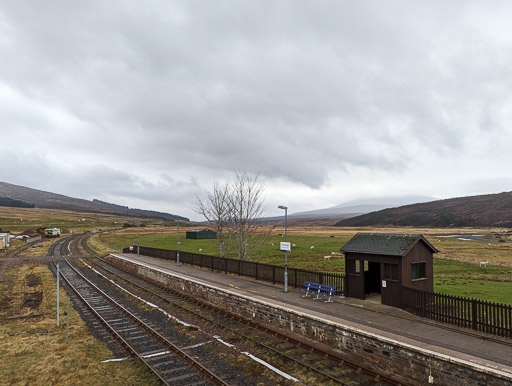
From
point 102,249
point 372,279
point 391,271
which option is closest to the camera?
point 391,271

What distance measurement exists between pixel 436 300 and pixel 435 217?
684 feet

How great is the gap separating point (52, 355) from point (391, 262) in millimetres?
16216

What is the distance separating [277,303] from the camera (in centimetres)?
1786

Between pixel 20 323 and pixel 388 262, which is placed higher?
pixel 388 262

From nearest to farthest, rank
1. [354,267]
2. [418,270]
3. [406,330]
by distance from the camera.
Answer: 1. [406,330]
2. [418,270]
3. [354,267]

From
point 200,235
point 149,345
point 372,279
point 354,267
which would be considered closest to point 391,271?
point 354,267

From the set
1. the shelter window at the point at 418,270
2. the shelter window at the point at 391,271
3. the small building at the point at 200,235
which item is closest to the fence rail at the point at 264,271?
the shelter window at the point at 391,271

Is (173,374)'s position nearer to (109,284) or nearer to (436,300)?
(436,300)

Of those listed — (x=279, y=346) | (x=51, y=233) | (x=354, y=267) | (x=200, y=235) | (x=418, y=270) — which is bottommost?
(x=51, y=233)

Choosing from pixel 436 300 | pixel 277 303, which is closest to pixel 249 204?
pixel 277 303

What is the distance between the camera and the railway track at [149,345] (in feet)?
39.4

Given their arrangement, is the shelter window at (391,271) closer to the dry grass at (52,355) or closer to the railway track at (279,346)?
the railway track at (279,346)

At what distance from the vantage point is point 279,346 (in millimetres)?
14703

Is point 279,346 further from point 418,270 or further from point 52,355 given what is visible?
point 52,355
